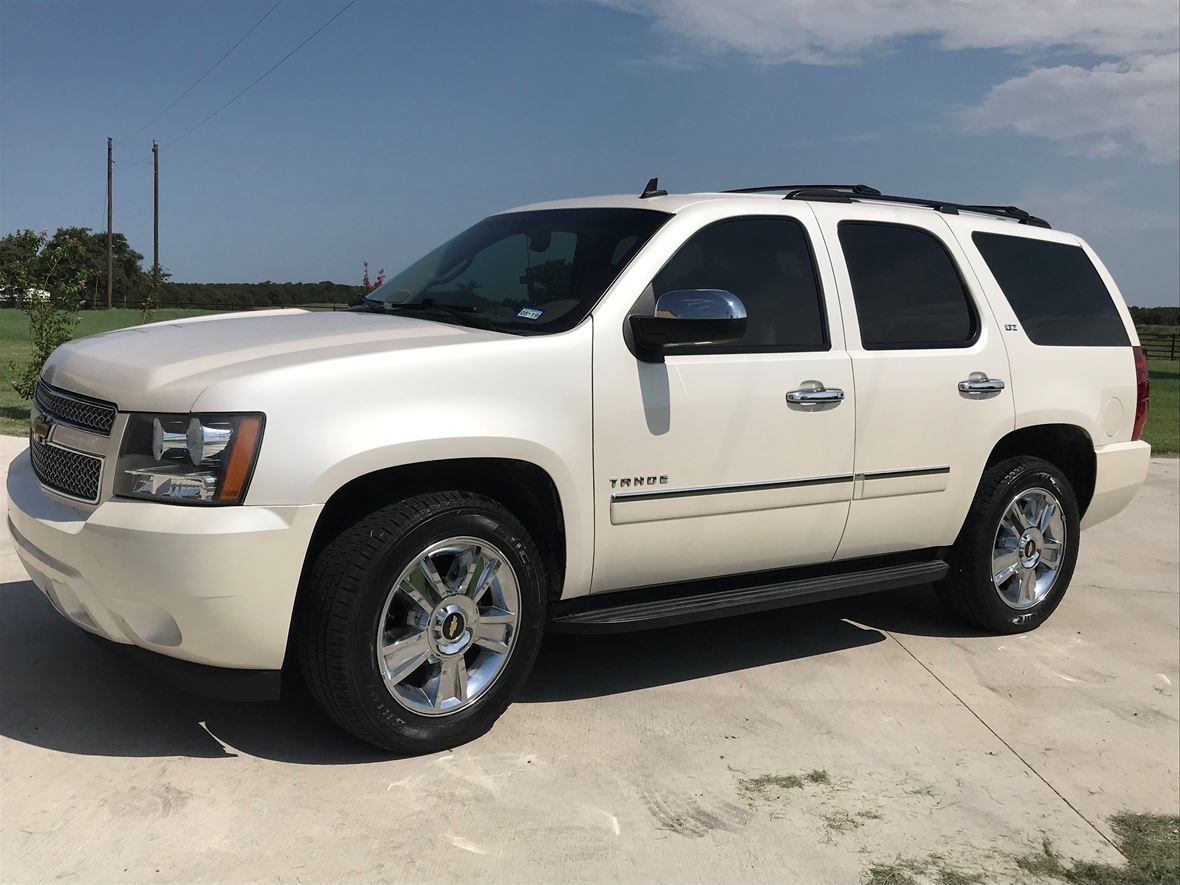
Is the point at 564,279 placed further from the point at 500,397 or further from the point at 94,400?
the point at 94,400

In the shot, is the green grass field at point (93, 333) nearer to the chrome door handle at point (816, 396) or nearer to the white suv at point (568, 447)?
the white suv at point (568, 447)

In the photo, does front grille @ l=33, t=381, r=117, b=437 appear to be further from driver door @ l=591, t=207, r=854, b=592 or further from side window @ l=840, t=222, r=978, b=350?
side window @ l=840, t=222, r=978, b=350

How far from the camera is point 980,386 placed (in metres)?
5.01

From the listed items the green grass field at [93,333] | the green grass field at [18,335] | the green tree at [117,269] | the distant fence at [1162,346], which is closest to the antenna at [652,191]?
the green grass field at [93,333]

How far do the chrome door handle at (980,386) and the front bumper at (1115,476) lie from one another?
3.18 feet

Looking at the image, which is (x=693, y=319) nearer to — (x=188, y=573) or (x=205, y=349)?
(x=205, y=349)

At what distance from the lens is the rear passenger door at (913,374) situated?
4688 mm

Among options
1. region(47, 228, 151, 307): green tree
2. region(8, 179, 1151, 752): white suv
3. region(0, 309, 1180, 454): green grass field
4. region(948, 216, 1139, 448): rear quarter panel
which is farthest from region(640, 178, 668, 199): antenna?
region(47, 228, 151, 307): green tree

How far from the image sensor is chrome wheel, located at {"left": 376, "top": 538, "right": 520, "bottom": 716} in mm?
3646

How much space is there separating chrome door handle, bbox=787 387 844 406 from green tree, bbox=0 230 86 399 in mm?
9004

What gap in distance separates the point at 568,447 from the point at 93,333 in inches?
341

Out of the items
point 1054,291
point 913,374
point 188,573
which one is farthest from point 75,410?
point 1054,291

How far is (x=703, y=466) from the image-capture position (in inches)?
165

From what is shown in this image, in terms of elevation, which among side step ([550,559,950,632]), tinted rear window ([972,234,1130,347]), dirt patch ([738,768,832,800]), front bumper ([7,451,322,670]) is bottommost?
dirt patch ([738,768,832,800])
